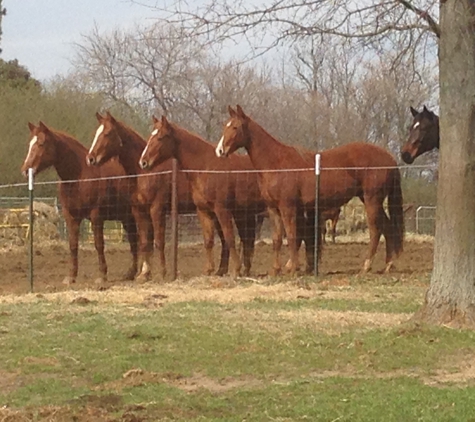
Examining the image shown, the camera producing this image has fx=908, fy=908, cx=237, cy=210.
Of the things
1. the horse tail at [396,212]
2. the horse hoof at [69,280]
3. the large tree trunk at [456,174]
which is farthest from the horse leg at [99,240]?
the large tree trunk at [456,174]

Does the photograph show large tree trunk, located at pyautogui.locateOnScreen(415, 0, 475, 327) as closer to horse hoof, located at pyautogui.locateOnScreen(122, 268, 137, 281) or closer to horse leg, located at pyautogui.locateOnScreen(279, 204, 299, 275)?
horse leg, located at pyautogui.locateOnScreen(279, 204, 299, 275)

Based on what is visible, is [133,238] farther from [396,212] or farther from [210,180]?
[396,212]

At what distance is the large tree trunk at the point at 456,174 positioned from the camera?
845 cm

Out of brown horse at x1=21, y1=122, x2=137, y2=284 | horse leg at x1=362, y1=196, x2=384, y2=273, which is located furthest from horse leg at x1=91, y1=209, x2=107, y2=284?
horse leg at x1=362, y1=196, x2=384, y2=273

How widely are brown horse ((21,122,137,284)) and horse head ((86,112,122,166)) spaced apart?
29 centimetres

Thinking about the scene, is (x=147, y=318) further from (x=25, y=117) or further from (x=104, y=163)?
(x=25, y=117)

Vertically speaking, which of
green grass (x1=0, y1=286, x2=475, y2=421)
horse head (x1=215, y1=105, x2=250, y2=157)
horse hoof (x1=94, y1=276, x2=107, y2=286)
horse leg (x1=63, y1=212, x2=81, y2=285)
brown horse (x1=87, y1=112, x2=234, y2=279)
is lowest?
green grass (x1=0, y1=286, x2=475, y2=421)

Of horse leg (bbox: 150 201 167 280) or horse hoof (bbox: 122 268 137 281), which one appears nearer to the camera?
horse leg (bbox: 150 201 167 280)

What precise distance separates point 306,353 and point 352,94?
27.2 m

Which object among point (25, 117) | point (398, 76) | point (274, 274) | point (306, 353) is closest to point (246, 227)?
point (274, 274)

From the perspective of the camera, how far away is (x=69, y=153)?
48.0ft

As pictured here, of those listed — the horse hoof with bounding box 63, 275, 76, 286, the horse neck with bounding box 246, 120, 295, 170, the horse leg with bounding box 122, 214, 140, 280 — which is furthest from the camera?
the horse leg with bounding box 122, 214, 140, 280

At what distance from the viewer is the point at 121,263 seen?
17.8 metres

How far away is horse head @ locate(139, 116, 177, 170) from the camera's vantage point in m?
14.6
